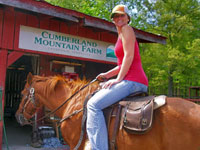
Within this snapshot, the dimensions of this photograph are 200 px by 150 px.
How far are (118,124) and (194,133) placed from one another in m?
0.88

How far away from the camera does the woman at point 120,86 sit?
256 cm

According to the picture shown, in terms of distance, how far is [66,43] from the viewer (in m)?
6.68

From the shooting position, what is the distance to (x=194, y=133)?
2193 mm

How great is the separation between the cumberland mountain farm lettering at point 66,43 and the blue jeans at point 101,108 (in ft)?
13.4

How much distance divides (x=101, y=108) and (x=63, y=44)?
4.39 m

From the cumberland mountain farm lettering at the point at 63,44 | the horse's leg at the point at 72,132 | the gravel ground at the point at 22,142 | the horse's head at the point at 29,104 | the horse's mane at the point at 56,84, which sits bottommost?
the gravel ground at the point at 22,142

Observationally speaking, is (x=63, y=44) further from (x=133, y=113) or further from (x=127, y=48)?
(x=133, y=113)

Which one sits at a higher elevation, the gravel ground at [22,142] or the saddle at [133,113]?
the saddle at [133,113]

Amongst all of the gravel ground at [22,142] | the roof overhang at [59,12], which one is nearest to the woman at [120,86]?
the roof overhang at [59,12]

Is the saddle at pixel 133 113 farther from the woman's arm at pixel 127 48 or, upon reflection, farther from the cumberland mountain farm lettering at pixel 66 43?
the cumberland mountain farm lettering at pixel 66 43

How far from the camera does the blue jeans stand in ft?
8.32

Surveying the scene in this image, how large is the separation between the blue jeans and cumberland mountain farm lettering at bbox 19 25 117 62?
156 inches

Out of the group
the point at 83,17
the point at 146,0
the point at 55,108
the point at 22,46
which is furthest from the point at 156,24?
the point at 55,108

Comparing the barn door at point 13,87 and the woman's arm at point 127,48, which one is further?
the barn door at point 13,87
